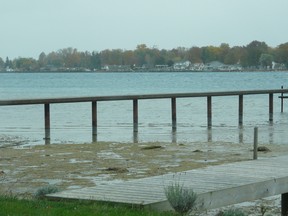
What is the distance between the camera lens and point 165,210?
8773mm

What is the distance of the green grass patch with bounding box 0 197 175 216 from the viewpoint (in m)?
8.22

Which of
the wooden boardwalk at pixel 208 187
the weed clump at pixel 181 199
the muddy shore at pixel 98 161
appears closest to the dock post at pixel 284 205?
the wooden boardwalk at pixel 208 187

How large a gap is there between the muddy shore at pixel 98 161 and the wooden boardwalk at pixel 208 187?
2.36m

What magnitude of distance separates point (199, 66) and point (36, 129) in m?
145

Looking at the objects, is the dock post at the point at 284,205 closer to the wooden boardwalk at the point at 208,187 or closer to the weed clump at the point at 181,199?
the wooden boardwalk at the point at 208,187

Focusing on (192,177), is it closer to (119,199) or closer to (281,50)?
(119,199)

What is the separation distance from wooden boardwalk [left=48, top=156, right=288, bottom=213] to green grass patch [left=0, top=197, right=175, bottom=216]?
0.17m

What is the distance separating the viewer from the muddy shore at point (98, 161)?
13.9 meters

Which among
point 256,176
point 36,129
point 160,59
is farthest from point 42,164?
point 160,59

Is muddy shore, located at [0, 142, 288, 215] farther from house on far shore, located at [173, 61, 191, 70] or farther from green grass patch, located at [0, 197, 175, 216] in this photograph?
house on far shore, located at [173, 61, 191, 70]

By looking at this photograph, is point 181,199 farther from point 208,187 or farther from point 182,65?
point 182,65

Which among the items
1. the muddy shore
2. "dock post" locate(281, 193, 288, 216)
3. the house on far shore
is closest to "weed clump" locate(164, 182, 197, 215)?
"dock post" locate(281, 193, 288, 216)

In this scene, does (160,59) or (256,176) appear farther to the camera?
(160,59)

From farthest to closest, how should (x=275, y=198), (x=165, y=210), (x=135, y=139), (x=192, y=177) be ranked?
(x=135, y=139), (x=275, y=198), (x=192, y=177), (x=165, y=210)
